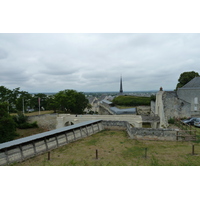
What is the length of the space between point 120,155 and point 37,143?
612 centimetres

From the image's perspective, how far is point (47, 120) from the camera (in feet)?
104

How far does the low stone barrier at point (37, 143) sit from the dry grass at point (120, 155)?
1.71 feet

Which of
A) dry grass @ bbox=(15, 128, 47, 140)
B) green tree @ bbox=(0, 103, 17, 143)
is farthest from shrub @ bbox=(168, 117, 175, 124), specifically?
dry grass @ bbox=(15, 128, 47, 140)

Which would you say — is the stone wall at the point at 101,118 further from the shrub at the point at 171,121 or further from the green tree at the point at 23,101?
the green tree at the point at 23,101

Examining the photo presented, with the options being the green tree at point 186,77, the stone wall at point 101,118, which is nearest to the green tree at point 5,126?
the stone wall at point 101,118

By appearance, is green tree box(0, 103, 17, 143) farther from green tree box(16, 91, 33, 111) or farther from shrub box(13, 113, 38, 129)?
green tree box(16, 91, 33, 111)

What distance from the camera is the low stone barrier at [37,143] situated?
9.65 meters

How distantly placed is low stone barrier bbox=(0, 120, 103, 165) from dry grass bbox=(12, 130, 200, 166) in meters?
0.52

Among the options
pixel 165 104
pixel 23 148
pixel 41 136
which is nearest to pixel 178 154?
pixel 41 136

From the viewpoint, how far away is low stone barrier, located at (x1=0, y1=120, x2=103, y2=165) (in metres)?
9.65

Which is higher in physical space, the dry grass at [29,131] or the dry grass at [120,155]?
the dry grass at [120,155]

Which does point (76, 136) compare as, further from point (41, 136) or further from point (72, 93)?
point (72, 93)

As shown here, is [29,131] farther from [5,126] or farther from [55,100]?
[55,100]

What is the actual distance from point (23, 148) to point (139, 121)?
1558 cm
